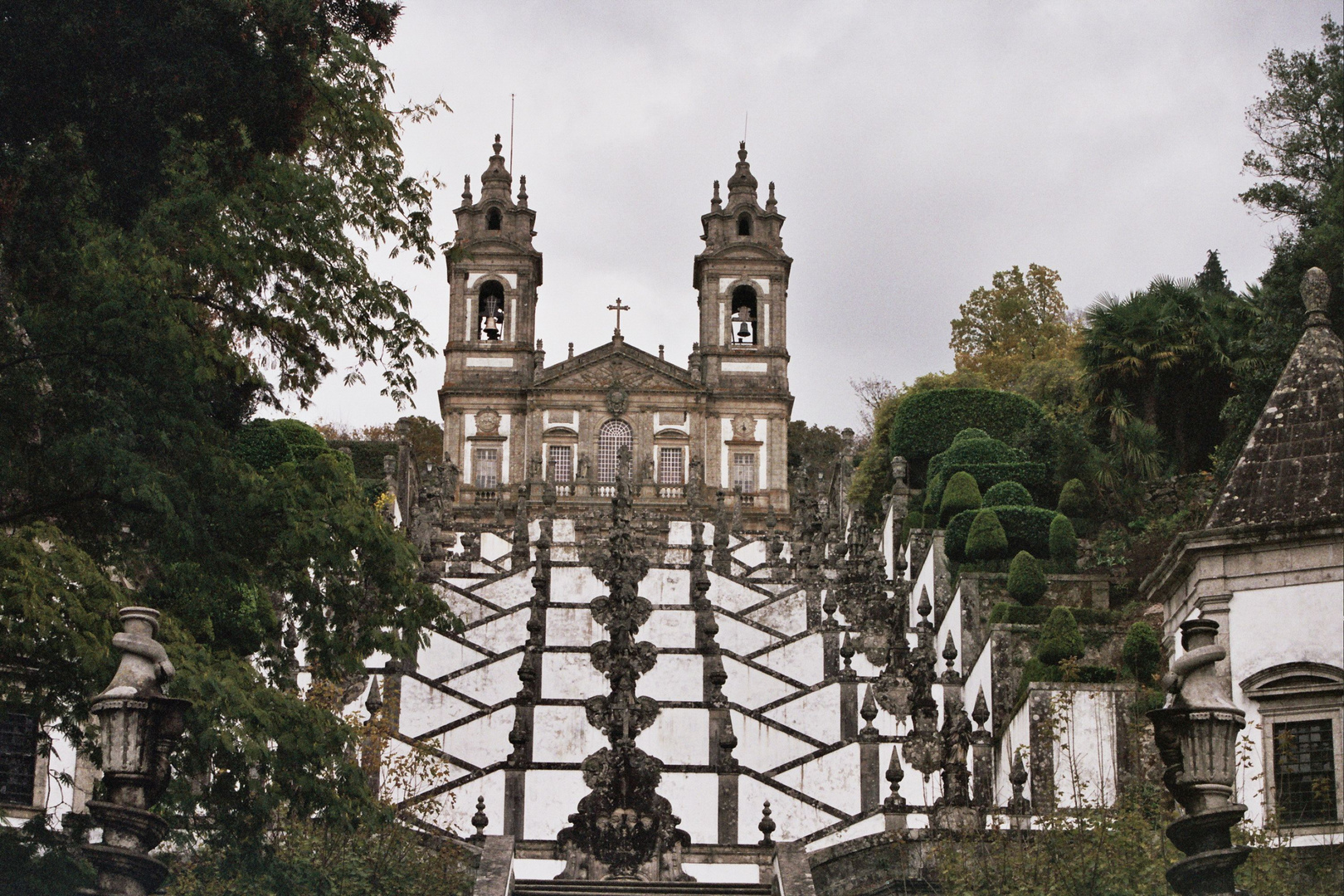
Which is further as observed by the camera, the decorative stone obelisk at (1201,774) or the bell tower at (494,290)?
the bell tower at (494,290)

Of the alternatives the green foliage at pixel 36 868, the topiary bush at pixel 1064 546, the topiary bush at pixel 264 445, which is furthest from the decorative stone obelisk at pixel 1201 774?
the topiary bush at pixel 264 445

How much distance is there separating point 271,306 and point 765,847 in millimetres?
9250

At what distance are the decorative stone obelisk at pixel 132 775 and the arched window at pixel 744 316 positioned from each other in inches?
2104

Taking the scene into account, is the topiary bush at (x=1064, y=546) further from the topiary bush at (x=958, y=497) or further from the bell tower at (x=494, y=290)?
the bell tower at (x=494, y=290)

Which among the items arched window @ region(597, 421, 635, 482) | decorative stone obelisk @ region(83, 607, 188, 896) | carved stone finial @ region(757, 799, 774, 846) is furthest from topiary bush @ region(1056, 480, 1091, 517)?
arched window @ region(597, 421, 635, 482)

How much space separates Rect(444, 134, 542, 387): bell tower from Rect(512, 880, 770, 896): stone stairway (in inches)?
1753

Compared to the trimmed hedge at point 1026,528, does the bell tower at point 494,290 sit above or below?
above

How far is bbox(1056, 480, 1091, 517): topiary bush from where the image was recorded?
36.1m

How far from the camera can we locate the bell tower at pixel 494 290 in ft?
209

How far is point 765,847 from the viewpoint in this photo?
71.6ft

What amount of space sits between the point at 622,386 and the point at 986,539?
1181 inches

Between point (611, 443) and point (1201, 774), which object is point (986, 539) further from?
point (611, 443)

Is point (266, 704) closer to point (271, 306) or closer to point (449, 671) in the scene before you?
point (271, 306)

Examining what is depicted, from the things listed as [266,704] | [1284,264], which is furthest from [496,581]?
[266,704]
